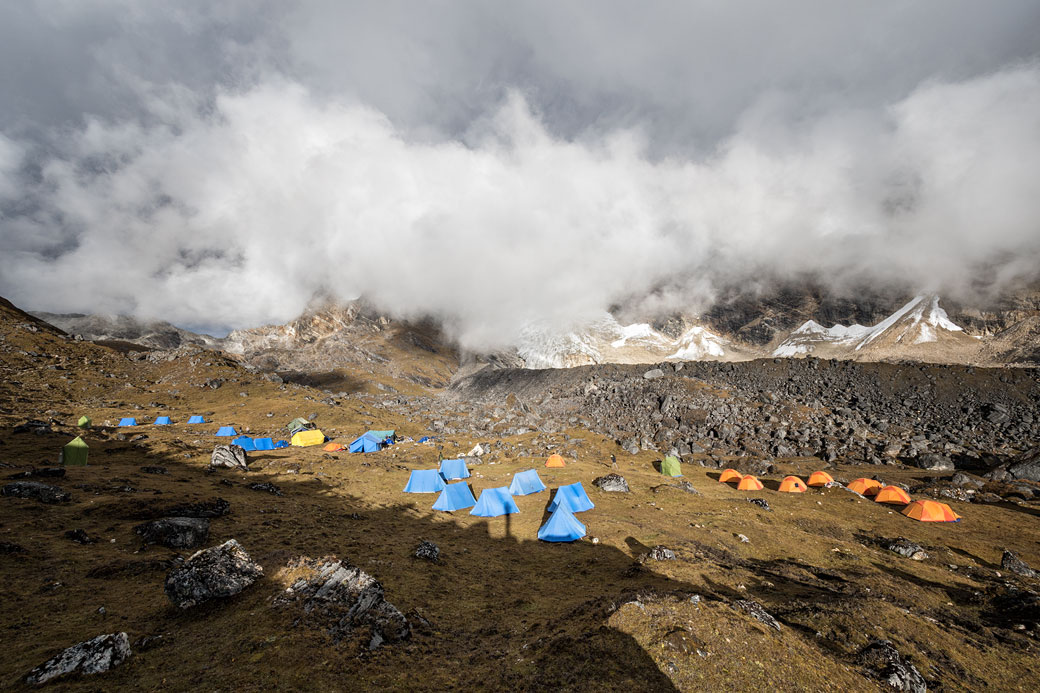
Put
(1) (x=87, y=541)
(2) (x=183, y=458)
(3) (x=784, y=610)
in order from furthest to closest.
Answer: (2) (x=183, y=458), (1) (x=87, y=541), (3) (x=784, y=610)

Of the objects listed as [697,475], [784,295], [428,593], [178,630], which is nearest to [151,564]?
[178,630]

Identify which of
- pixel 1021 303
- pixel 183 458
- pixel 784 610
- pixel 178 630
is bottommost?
pixel 784 610

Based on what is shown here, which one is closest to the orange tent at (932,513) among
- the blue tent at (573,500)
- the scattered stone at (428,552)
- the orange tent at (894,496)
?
the orange tent at (894,496)

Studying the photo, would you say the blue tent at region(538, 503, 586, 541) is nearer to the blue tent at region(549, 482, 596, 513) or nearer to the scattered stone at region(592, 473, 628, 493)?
the blue tent at region(549, 482, 596, 513)

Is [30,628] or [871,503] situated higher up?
[30,628]

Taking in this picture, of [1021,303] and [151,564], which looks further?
[1021,303]

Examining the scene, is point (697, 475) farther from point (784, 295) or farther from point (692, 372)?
point (784, 295)

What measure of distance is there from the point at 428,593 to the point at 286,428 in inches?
2233

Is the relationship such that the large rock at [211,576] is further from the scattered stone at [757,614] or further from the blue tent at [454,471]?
the blue tent at [454,471]

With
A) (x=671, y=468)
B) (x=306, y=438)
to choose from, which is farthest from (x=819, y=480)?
(x=306, y=438)

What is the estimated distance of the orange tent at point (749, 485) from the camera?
3622 cm

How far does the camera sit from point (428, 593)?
51.8ft

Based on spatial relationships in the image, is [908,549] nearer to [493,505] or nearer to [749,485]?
[749,485]

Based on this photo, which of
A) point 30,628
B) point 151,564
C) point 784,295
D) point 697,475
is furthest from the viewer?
point 784,295
